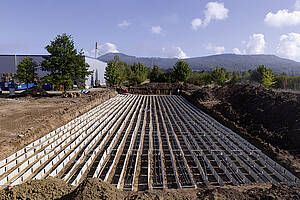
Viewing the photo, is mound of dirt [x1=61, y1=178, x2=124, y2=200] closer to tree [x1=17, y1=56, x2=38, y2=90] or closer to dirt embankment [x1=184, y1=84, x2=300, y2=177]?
dirt embankment [x1=184, y1=84, x2=300, y2=177]

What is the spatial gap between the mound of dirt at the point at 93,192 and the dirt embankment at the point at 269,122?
6.04 m

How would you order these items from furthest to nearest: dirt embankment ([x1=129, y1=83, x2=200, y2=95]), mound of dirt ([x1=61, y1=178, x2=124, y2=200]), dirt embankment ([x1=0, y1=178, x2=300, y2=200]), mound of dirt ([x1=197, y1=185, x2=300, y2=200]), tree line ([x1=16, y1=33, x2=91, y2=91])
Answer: dirt embankment ([x1=129, y1=83, x2=200, y2=95]) < tree line ([x1=16, y1=33, x2=91, y2=91]) < mound of dirt ([x1=197, y1=185, x2=300, y2=200]) < dirt embankment ([x1=0, y1=178, x2=300, y2=200]) < mound of dirt ([x1=61, y1=178, x2=124, y2=200])

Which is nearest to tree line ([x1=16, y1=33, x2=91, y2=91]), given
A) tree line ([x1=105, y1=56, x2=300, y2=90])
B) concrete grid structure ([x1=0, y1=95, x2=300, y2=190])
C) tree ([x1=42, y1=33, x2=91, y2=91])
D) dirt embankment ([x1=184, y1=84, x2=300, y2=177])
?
tree ([x1=42, y1=33, x2=91, y2=91])

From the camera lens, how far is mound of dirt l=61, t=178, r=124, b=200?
11.7 ft

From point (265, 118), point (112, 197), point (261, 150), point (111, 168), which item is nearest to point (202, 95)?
point (265, 118)

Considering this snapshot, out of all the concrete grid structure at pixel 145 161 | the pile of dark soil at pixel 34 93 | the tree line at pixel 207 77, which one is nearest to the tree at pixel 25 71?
the pile of dark soil at pixel 34 93

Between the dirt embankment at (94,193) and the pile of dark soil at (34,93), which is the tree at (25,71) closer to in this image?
the pile of dark soil at (34,93)

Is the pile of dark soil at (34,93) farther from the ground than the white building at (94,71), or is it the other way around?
the white building at (94,71)

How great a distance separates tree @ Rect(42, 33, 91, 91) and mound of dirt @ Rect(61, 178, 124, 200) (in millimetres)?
21129

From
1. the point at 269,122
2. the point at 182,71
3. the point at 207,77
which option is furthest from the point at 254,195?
the point at 207,77

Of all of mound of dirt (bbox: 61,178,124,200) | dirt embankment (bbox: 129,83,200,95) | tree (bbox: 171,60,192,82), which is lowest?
mound of dirt (bbox: 61,178,124,200)

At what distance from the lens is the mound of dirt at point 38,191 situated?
12.3ft

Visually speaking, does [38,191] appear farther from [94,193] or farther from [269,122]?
[269,122]

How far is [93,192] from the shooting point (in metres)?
3.67
